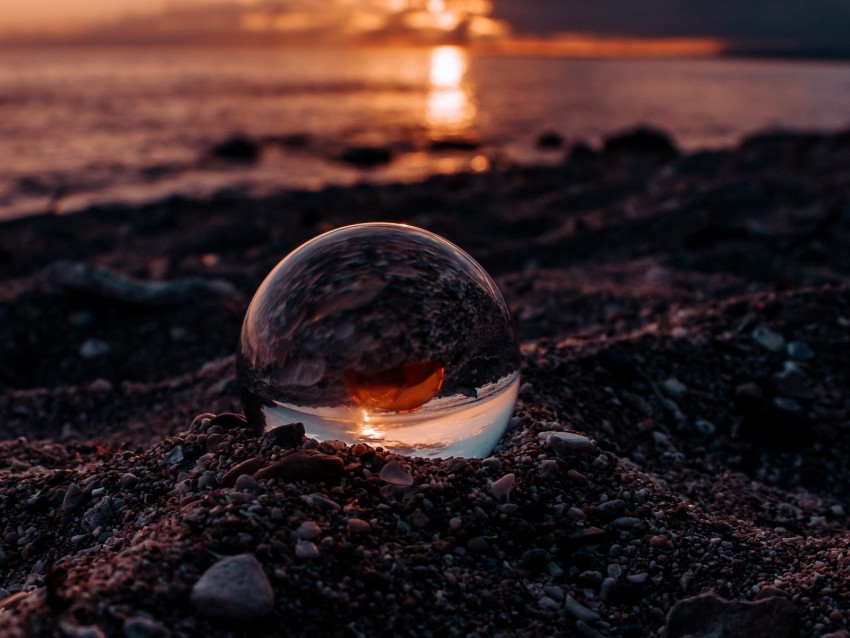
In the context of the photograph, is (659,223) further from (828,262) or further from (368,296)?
(368,296)

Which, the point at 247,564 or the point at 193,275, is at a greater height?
the point at 247,564

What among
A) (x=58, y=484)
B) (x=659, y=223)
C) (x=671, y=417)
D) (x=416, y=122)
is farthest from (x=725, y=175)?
(x=416, y=122)

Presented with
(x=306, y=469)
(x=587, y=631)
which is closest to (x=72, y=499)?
(x=306, y=469)

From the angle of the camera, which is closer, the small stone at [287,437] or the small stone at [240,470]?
the small stone at [240,470]

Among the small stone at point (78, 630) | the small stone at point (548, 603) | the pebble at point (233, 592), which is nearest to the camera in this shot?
the small stone at point (78, 630)

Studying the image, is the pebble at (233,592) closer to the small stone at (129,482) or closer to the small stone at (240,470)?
the small stone at (240,470)

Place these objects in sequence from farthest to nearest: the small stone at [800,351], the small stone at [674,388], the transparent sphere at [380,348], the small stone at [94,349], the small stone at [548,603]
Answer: the small stone at [94,349], the small stone at [800,351], the small stone at [674,388], the transparent sphere at [380,348], the small stone at [548,603]

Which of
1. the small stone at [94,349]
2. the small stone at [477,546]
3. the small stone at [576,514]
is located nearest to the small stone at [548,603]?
the small stone at [477,546]
